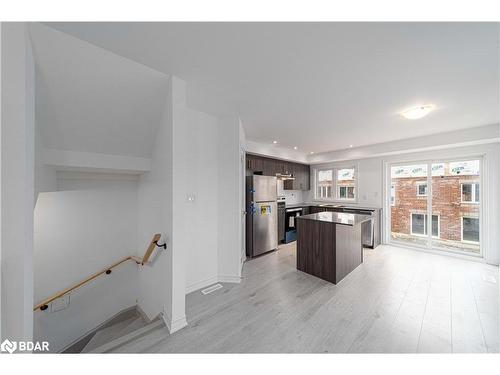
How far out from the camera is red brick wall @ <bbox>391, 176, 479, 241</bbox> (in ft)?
12.5

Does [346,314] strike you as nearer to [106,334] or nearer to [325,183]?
[106,334]

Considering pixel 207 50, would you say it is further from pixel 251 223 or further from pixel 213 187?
pixel 251 223

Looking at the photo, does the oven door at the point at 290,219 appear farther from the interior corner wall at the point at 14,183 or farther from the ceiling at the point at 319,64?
the interior corner wall at the point at 14,183

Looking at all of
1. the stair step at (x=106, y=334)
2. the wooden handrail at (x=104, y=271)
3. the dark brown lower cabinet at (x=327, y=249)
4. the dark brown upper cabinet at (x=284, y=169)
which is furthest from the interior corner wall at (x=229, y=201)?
the stair step at (x=106, y=334)

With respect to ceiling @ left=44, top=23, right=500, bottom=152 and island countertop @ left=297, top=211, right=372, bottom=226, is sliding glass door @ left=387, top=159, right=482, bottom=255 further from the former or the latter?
island countertop @ left=297, top=211, right=372, bottom=226

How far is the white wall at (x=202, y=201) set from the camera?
259 cm

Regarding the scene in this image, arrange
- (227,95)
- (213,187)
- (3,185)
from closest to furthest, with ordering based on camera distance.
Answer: (3,185)
(227,95)
(213,187)

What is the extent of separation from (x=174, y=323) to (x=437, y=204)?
18.0 feet

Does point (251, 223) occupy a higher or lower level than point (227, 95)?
lower

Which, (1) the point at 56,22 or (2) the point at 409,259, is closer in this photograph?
(1) the point at 56,22

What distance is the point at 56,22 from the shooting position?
1254mm

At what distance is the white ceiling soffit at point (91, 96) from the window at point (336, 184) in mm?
5136
